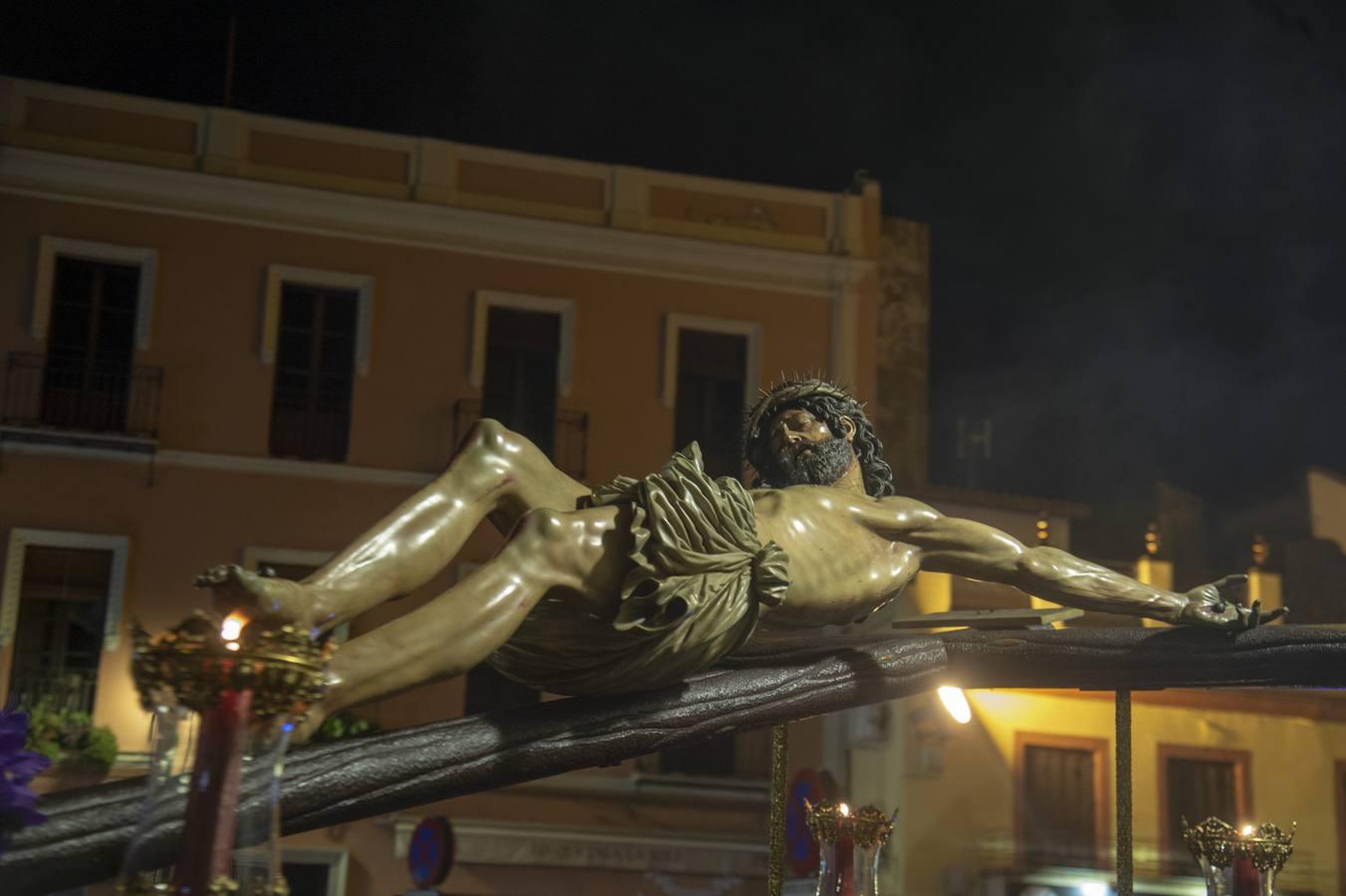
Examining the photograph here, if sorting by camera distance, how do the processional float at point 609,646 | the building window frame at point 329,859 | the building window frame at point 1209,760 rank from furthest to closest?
1. the building window frame at point 1209,760
2. the building window frame at point 329,859
3. the processional float at point 609,646

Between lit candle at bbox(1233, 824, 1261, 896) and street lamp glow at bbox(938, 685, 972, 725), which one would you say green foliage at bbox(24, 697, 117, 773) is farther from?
lit candle at bbox(1233, 824, 1261, 896)

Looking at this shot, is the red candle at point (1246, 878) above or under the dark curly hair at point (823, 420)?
under

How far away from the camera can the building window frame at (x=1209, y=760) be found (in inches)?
562

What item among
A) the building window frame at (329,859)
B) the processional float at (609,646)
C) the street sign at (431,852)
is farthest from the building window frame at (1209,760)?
the processional float at (609,646)

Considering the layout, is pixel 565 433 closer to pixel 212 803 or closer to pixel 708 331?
pixel 708 331

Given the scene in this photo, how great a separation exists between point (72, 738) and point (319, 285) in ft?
13.7

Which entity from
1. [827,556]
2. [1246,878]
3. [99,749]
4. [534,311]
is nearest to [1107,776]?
[534,311]

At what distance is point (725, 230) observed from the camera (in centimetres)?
1542

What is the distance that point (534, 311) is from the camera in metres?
15.1

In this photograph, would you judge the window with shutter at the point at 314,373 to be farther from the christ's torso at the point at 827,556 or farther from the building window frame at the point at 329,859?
the christ's torso at the point at 827,556

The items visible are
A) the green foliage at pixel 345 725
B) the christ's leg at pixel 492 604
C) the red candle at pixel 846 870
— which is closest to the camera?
the christ's leg at pixel 492 604

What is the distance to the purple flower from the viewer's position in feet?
9.11

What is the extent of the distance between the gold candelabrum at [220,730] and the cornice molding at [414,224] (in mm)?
12577

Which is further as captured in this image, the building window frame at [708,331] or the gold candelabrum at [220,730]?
the building window frame at [708,331]
